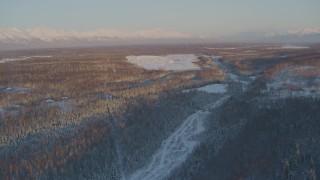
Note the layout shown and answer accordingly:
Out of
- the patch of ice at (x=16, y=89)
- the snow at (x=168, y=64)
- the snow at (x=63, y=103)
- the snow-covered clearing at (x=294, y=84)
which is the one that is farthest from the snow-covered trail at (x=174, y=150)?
the snow at (x=168, y=64)

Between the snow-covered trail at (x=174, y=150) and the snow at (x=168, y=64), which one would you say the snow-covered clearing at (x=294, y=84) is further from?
the snow at (x=168, y=64)

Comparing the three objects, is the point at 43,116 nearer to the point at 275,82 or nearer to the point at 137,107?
the point at 137,107

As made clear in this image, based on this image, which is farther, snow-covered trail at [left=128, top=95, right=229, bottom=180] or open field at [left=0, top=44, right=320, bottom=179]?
snow-covered trail at [left=128, top=95, right=229, bottom=180]

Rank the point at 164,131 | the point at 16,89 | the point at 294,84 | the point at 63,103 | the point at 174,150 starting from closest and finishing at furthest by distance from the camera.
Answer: the point at 174,150, the point at 164,131, the point at 63,103, the point at 294,84, the point at 16,89

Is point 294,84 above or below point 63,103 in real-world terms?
above

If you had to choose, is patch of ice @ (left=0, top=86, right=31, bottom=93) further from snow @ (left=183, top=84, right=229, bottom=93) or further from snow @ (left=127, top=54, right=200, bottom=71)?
snow @ (left=127, top=54, right=200, bottom=71)

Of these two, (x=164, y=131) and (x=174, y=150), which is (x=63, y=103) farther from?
(x=174, y=150)

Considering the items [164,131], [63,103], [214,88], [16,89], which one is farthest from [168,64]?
[164,131]

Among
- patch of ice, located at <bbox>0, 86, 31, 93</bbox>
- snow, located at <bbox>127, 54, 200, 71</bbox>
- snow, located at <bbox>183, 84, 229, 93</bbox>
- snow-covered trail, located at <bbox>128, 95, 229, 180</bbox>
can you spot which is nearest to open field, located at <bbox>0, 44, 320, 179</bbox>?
snow-covered trail, located at <bbox>128, 95, 229, 180</bbox>
